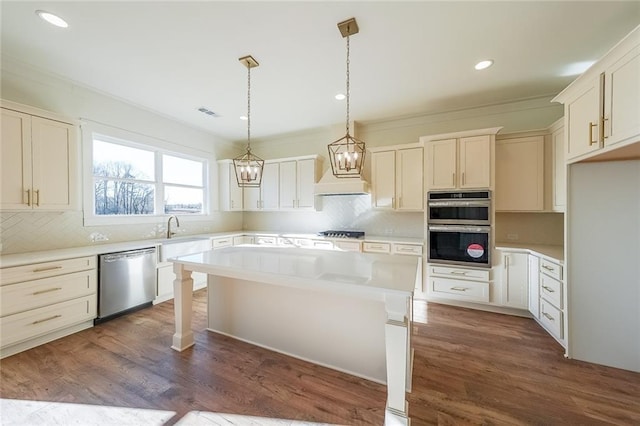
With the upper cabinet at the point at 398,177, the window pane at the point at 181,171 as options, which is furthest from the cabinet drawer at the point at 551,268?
the window pane at the point at 181,171

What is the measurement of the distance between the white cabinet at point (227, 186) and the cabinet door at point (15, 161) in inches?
112

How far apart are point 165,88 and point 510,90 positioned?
4.56 metres

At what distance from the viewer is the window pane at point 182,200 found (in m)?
4.34

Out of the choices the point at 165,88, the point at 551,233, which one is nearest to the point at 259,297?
the point at 165,88

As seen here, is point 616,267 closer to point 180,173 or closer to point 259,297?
point 259,297

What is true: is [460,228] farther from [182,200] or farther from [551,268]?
[182,200]

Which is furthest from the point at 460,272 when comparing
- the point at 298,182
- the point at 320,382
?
the point at 298,182

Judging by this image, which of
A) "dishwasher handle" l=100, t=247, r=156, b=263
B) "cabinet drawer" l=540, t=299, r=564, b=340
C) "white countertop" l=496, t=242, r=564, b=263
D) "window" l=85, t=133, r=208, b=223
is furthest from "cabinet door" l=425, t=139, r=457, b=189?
"window" l=85, t=133, r=208, b=223

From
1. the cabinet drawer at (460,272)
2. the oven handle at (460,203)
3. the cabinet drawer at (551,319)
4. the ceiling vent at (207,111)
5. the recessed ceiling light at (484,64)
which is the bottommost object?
the cabinet drawer at (551,319)

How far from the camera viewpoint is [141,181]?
3.92 m

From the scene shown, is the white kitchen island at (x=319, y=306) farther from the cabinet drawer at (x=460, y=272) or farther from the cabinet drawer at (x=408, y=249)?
the cabinet drawer at (x=460, y=272)

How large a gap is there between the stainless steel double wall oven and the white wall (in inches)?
172

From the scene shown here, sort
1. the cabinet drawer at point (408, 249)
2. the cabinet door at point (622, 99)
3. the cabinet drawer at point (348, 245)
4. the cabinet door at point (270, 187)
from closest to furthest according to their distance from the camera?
the cabinet door at point (622, 99), the cabinet drawer at point (408, 249), the cabinet drawer at point (348, 245), the cabinet door at point (270, 187)

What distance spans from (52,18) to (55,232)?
2.30m
